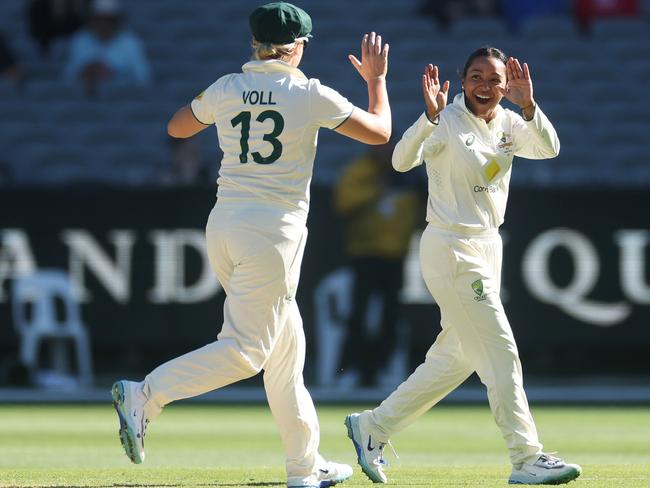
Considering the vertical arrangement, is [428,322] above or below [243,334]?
below

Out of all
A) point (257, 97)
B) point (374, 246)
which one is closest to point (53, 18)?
point (374, 246)

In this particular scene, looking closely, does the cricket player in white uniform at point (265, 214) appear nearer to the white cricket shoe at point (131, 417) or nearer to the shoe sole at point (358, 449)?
the white cricket shoe at point (131, 417)

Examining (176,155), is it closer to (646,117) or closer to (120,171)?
(120,171)

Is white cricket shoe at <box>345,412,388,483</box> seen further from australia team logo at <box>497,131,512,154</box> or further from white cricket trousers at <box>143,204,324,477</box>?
australia team logo at <box>497,131,512,154</box>

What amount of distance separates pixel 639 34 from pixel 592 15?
631 millimetres

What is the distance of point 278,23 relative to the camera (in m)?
6.28

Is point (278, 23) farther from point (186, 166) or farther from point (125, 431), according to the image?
point (186, 166)

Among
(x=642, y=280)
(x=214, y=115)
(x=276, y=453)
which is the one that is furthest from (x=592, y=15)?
(x=214, y=115)

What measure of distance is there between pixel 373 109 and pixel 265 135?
18.6 inches

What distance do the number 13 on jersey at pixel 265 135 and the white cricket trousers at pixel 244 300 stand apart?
0.22 m

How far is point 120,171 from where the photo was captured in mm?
17125

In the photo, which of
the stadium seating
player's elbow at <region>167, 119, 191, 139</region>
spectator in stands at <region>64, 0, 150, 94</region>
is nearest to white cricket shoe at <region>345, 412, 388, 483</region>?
player's elbow at <region>167, 119, 191, 139</region>

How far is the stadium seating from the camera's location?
1727 cm

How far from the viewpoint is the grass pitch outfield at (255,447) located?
709 centimetres
